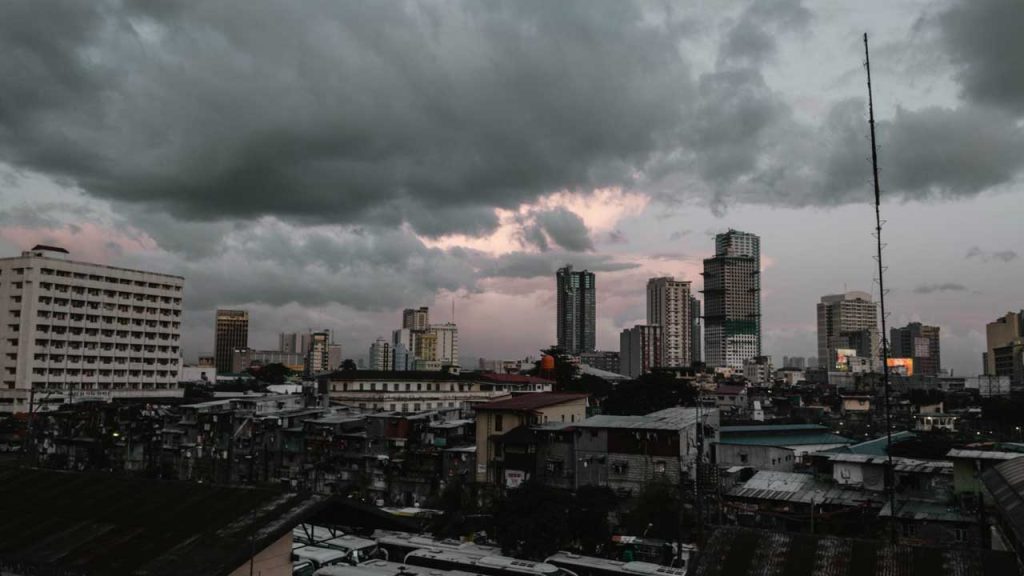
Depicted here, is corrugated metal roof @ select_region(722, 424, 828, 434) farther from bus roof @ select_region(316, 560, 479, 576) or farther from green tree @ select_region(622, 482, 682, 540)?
bus roof @ select_region(316, 560, 479, 576)

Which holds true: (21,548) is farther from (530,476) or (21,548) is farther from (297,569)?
(530,476)

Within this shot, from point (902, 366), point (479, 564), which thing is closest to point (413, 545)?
point (479, 564)

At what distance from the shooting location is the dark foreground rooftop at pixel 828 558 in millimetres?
14789

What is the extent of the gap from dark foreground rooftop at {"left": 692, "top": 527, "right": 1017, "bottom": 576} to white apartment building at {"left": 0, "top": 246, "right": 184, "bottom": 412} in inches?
3171

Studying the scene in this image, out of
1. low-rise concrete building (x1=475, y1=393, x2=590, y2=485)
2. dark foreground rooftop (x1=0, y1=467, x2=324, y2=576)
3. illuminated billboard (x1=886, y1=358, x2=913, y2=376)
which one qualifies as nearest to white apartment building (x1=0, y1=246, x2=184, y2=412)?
low-rise concrete building (x1=475, y1=393, x2=590, y2=485)

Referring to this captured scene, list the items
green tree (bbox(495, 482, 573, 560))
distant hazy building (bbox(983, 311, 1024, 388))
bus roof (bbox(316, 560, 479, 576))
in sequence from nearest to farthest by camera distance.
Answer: bus roof (bbox(316, 560, 479, 576)), green tree (bbox(495, 482, 573, 560)), distant hazy building (bbox(983, 311, 1024, 388))

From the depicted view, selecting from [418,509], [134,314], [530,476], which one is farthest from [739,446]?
[134,314]

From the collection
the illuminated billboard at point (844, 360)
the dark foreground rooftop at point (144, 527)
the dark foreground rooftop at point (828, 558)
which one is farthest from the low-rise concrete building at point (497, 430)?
the illuminated billboard at point (844, 360)

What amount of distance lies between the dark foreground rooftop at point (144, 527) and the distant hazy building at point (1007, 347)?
18334cm

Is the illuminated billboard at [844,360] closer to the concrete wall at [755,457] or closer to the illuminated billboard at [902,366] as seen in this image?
the illuminated billboard at [902,366]

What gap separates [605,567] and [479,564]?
15.6 feet

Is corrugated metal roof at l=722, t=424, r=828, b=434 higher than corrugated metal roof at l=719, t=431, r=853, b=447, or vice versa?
corrugated metal roof at l=722, t=424, r=828, b=434

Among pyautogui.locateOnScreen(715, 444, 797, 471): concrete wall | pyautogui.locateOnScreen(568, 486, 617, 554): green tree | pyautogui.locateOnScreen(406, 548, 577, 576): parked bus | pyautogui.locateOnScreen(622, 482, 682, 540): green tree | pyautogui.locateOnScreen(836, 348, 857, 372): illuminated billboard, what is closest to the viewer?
pyautogui.locateOnScreen(406, 548, 577, 576): parked bus

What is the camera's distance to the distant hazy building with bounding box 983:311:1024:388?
538 ft
